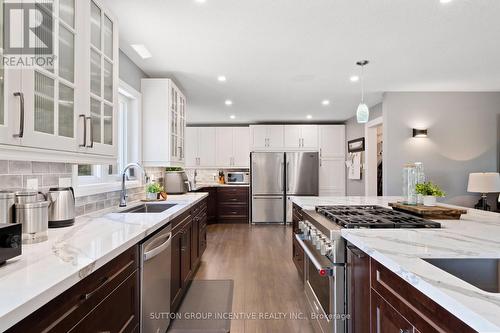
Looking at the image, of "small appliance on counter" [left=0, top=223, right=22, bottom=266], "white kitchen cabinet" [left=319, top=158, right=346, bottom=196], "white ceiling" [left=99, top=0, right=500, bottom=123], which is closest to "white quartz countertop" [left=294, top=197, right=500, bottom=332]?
"small appliance on counter" [left=0, top=223, right=22, bottom=266]

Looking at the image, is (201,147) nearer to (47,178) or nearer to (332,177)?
(332,177)

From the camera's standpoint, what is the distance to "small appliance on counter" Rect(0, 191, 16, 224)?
1228mm

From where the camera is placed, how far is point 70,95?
1.52 metres

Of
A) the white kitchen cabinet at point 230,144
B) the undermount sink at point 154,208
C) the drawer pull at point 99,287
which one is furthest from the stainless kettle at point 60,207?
the white kitchen cabinet at point 230,144

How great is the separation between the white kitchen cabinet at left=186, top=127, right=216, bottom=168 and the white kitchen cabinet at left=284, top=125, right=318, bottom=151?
1791 mm

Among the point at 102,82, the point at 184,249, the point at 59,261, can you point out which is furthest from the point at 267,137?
the point at 59,261

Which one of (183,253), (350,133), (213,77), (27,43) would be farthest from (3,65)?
(350,133)

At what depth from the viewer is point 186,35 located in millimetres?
2619

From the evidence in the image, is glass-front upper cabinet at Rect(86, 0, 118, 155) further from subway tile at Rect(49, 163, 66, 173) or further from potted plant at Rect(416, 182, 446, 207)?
potted plant at Rect(416, 182, 446, 207)

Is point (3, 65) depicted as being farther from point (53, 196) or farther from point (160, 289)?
point (160, 289)

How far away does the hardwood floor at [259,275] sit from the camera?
2.34 meters

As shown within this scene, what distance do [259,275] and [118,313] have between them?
2.21 m

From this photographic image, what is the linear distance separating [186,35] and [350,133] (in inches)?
194

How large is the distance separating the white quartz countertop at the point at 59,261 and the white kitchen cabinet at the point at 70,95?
15.4 inches
